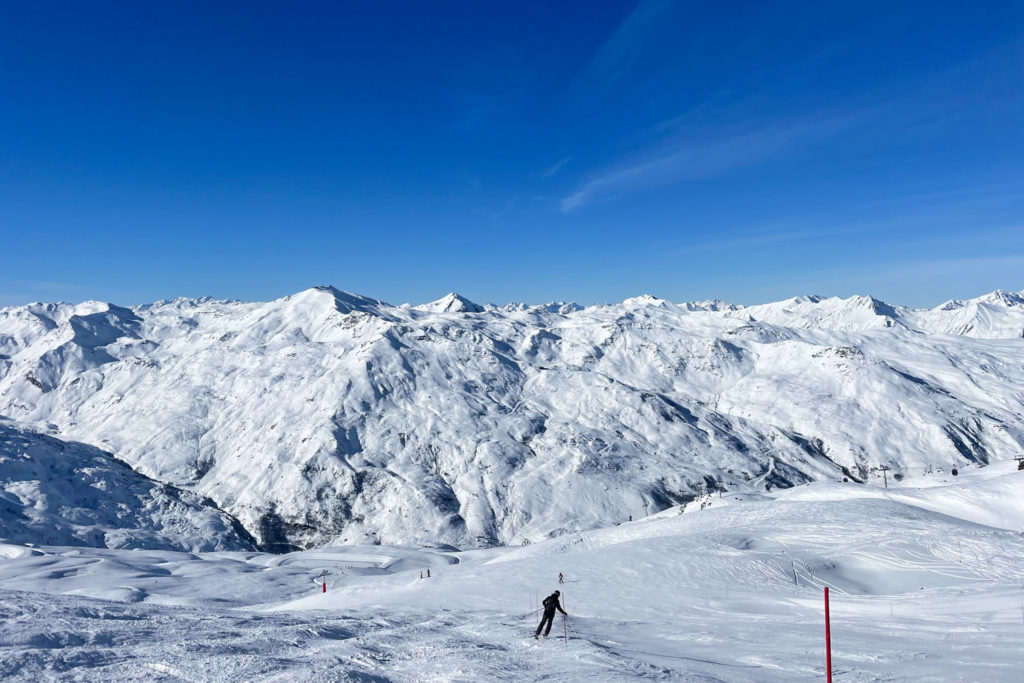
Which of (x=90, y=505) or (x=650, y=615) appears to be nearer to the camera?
(x=650, y=615)

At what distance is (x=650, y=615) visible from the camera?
25.1m

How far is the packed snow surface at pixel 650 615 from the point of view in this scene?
575 inches

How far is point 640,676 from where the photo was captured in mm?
14055

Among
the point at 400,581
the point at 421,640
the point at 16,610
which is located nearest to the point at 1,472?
the point at 400,581

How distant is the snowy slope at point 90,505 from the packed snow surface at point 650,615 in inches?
3387

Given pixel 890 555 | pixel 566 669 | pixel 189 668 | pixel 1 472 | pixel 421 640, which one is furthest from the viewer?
pixel 1 472

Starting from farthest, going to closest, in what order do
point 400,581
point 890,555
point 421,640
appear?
point 400,581 < point 890,555 < point 421,640

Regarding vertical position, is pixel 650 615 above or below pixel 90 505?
above

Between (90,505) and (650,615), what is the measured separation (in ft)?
505

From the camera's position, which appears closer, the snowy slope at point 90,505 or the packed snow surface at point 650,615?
the packed snow surface at point 650,615

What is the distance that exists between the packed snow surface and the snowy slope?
86028mm

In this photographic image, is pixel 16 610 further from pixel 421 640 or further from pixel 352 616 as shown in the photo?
pixel 421 640

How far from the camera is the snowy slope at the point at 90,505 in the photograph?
384ft

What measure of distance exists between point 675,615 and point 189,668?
19.4 metres
